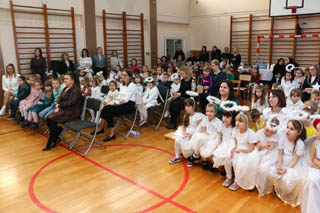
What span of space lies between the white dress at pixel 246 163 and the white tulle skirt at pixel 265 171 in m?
0.05

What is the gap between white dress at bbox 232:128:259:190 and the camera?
2.98 meters

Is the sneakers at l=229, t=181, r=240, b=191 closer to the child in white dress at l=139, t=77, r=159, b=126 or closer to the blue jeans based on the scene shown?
the child in white dress at l=139, t=77, r=159, b=126

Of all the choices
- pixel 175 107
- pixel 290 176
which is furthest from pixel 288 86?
pixel 290 176

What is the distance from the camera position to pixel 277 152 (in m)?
3.00

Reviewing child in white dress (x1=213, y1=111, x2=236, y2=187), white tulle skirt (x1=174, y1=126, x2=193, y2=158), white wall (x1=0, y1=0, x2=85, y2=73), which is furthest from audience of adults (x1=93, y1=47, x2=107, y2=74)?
child in white dress (x1=213, y1=111, x2=236, y2=187)

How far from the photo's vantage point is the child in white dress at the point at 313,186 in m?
2.40

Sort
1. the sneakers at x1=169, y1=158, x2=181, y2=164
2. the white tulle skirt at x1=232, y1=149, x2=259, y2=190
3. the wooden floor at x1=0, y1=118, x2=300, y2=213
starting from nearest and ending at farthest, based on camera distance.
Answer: the wooden floor at x1=0, y1=118, x2=300, y2=213 < the white tulle skirt at x1=232, y1=149, x2=259, y2=190 < the sneakers at x1=169, y1=158, x2=181, y2=164

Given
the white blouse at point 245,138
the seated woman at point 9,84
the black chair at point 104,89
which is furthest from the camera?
the seated woman at point 9,84

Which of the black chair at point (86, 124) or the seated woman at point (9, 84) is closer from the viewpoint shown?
the black chair at point (86, 124)

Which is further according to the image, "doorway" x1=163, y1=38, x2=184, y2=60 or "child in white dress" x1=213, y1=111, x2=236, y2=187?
"doorway" x1=163, y1=38, x2=184, y2=60

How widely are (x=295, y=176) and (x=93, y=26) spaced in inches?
309

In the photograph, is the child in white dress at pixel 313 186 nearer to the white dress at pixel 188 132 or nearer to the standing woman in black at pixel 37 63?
the white dress at pixel 188 132

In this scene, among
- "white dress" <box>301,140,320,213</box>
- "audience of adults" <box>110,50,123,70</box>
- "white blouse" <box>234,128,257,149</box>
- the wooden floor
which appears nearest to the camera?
"white dress" <box>301,140,320,213</box>

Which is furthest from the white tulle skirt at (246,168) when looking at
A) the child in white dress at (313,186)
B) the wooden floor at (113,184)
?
the child in white dress at (313,186)
